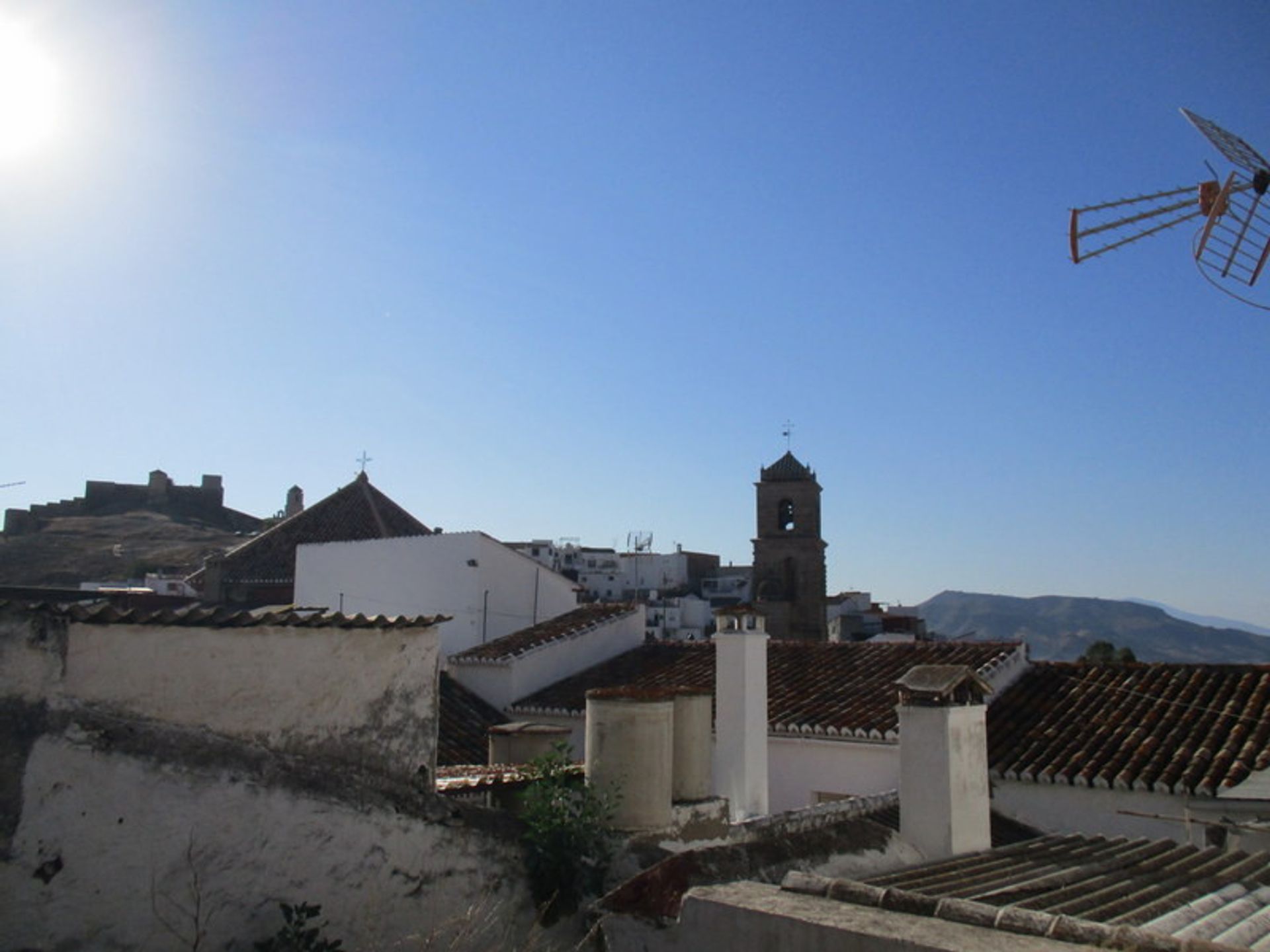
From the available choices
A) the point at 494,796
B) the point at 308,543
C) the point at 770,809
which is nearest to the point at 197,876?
the point at 494,796

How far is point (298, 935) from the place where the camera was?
5113 millimetres

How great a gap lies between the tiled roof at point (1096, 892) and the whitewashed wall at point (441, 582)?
14466 millimetres

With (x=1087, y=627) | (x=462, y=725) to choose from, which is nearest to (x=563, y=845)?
(x=462, y=725)

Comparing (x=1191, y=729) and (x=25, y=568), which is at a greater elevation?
(x=25, y=568)

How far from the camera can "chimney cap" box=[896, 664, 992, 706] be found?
6.91m

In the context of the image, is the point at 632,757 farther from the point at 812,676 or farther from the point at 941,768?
the point at 812,676

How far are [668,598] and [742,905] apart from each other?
148 feet

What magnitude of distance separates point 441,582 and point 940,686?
46.6 ft

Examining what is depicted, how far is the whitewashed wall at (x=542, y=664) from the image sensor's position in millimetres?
16078

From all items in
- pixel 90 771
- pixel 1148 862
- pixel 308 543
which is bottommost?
pixel 1148 862

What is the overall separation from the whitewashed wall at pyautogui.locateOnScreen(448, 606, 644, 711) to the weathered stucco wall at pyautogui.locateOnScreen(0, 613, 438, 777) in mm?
9769

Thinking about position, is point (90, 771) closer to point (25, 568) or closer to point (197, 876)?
point (197, 876)

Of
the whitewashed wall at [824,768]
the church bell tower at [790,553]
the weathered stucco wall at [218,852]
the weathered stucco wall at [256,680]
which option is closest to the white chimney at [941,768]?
the weathered stucco wall at [218,852]

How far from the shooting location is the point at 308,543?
22.6 metres
